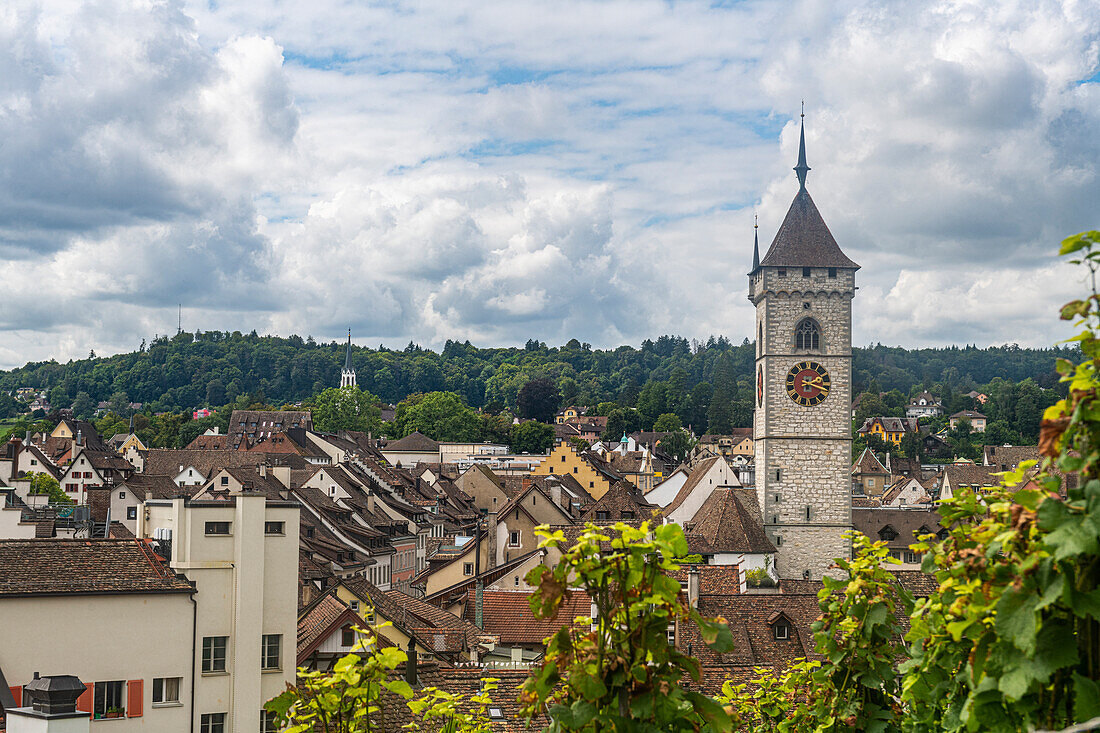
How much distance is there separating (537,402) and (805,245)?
132 metres

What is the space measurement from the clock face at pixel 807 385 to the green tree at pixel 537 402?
13279cm

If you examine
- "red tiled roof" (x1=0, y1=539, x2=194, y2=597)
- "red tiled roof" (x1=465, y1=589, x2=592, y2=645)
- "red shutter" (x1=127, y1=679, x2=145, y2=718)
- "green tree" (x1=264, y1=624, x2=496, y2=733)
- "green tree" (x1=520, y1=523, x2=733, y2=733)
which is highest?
"green tree" (x1=520, y1=523, x2=733, y2=733)

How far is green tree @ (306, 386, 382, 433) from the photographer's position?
6575 inches

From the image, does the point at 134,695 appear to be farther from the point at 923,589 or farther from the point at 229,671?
the point at 923,589

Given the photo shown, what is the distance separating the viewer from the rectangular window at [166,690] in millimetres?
20547

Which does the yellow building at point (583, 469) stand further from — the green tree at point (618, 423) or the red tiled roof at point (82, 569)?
the red tiled roof at point (82, 569)

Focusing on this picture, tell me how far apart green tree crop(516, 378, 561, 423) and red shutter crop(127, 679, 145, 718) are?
528 feet

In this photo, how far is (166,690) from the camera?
67.9ft

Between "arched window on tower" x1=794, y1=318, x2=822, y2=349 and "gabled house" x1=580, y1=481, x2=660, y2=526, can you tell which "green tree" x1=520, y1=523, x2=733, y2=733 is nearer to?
"arched window on tower" x1=794, y1=318, x2=822, y2=349

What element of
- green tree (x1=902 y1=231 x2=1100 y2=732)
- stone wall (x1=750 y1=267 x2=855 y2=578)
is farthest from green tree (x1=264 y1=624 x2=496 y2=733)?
stone wall (x1=750 y1=267 x2=855 y2=578)

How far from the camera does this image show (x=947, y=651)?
5816 millimetres

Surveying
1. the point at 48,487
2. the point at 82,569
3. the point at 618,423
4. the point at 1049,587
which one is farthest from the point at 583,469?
the point at 1049,587

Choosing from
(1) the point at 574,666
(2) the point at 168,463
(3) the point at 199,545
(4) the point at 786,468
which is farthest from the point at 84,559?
(2) the point at 168,463

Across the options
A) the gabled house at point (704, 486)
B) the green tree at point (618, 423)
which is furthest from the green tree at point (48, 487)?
the green tree at point (618, 423)
